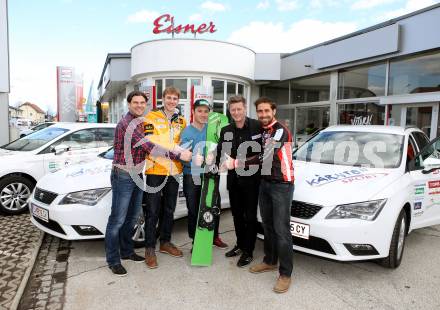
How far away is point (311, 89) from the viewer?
13961 millimetres

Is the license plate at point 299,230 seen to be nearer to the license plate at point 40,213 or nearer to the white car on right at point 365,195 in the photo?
the white car on right at point 365,195

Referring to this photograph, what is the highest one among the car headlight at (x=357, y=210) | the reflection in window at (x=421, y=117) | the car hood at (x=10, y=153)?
the reflection in window at (x=421, y=117)

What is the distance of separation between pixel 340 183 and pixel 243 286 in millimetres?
1401

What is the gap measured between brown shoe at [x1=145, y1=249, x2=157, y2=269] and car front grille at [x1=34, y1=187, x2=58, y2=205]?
1.23m

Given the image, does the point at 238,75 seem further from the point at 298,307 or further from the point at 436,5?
the point at 298,307

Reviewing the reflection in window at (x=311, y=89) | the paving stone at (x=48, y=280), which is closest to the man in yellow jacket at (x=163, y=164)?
the paving stone at (x=48, y=280)

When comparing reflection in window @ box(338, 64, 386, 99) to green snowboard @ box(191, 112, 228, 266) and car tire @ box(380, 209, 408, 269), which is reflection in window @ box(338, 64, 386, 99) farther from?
green snowboard @ box(191, 112, 228, 266)

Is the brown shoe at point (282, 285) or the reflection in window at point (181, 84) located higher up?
the reflection in window at point (181, 84)

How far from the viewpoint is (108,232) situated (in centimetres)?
346

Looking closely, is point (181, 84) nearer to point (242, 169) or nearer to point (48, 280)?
point (242, 169)

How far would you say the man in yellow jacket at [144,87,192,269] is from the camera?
3592mm

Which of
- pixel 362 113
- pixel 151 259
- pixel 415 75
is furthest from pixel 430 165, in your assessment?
pixel 362 113

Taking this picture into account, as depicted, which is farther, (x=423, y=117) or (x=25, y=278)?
(x=423, y=117)

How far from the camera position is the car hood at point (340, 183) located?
3.29m
